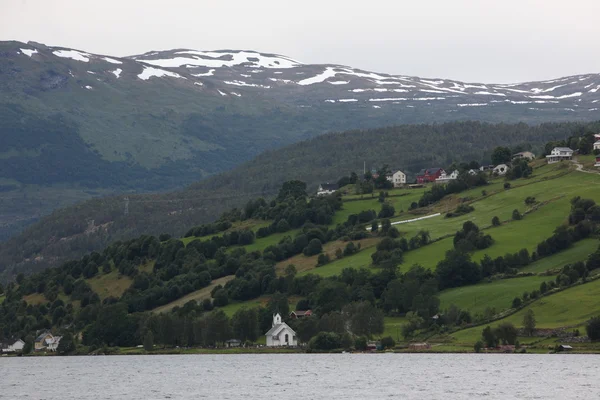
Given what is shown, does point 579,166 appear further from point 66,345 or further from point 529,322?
point 66,345

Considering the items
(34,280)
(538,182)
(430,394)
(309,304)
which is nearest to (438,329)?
(309,304)

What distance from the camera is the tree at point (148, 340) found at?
440 ft

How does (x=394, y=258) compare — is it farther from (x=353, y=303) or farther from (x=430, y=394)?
(x=430, y=394)

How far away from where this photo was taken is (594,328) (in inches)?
4151

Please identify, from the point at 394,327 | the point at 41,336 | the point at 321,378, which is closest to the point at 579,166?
the point at 394,327

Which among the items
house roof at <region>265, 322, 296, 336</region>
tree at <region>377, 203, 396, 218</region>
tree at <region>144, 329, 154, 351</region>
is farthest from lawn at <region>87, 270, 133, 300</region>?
house roof at <region>265, 322, 296, 336</region>

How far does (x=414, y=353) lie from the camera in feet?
386

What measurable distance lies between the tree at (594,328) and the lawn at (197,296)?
66.0 metres

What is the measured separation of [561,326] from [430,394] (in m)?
39.3

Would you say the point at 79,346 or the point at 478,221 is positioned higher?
the point at 478,221

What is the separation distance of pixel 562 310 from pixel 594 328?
11457 millimetres

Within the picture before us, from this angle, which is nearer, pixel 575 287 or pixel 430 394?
pixel 430 394

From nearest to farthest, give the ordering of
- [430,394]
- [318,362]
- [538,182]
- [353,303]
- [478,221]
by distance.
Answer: [430,394], [318,362], [353,303], [478,221], [538,182]

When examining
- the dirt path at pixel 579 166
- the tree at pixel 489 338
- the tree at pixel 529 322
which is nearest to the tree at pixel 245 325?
the tree at pixel 489 338
